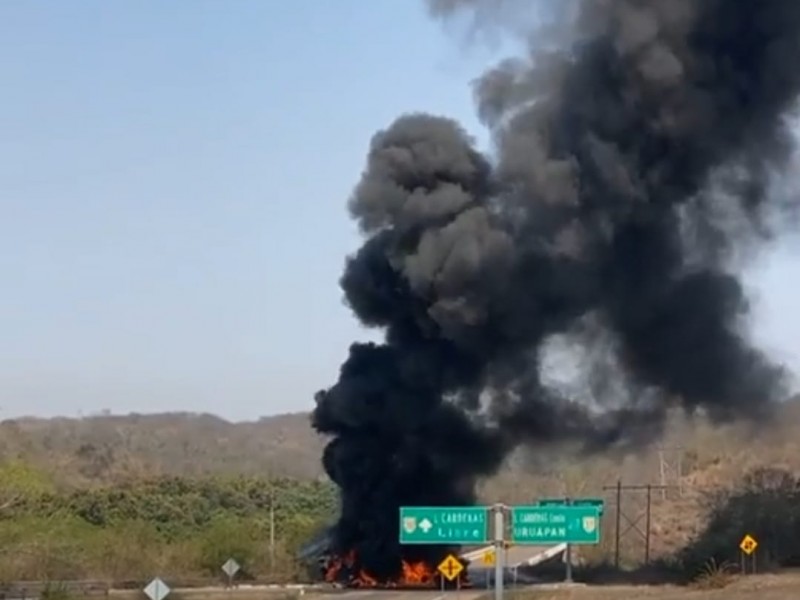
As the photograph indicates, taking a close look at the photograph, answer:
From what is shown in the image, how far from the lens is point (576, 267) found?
6256 centimetres

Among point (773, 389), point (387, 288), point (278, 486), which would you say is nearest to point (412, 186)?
point (387, 288)

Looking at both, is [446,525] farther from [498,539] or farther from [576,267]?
[576,267]

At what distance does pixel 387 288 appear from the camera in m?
64.6

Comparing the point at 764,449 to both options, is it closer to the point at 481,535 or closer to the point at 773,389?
the point at 773,389

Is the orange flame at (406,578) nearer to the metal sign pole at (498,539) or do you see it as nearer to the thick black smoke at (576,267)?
the thick black smoke at (576,267)


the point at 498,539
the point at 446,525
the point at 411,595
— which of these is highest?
the point at 446,525

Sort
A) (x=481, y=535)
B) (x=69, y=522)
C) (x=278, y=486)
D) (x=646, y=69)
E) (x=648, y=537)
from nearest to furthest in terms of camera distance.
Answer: (x=481, y=535) < (x=646, y=69) < (x=648, y=537) < (x=69, y=522) < (x=278, y=486)

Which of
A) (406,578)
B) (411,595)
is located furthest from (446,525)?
(406,578)

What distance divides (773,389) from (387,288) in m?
17.7

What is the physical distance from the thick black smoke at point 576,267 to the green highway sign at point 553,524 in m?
22.1

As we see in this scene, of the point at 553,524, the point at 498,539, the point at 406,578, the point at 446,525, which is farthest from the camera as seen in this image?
the point at 406,578

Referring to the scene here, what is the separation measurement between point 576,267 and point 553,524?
24724mm

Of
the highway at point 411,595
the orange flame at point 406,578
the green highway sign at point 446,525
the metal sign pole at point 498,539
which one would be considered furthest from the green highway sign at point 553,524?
the orange flame at point 406,578

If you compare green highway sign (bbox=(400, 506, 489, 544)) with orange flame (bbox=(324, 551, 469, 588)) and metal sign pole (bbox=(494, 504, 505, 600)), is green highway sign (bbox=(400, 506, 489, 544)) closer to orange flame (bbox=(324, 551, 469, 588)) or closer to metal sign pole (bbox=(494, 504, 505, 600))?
metal sign pole (bbox=(494, 504, 505, 600))
